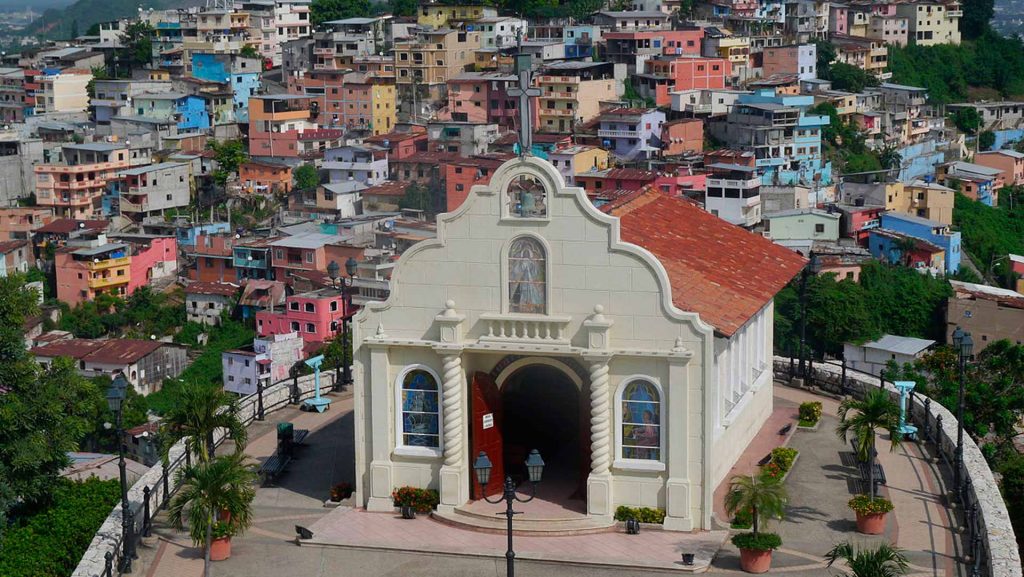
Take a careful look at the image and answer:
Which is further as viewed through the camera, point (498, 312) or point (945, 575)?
point (498, 312)

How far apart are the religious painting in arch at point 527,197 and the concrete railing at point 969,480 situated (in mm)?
7466

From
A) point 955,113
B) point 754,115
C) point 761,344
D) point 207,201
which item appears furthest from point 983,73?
point 761,344

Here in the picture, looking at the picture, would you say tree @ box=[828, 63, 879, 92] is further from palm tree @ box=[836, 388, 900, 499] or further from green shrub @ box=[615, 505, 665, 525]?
green shrub @ box=[615, 505, 665, 525]

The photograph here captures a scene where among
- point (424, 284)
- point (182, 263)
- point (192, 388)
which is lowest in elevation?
point (182, 263)

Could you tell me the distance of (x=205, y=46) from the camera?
98.5 metres

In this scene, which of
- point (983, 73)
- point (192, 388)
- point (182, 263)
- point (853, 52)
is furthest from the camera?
point (983, 73)

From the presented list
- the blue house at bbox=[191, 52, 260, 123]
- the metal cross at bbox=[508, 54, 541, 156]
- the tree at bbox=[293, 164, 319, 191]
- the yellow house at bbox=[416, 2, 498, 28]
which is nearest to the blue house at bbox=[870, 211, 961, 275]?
the tree at bbox=[293, 164, 319, 191]

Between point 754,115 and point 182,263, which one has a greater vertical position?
point 754,115

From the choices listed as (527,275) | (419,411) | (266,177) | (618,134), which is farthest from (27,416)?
(266,177)

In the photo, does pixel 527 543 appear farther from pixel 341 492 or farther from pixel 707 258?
pixel 707 258

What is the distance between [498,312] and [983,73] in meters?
89.0

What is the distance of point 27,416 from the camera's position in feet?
89.7

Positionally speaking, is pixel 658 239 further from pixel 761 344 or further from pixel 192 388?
pixel 192 388

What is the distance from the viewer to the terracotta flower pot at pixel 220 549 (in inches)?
879
